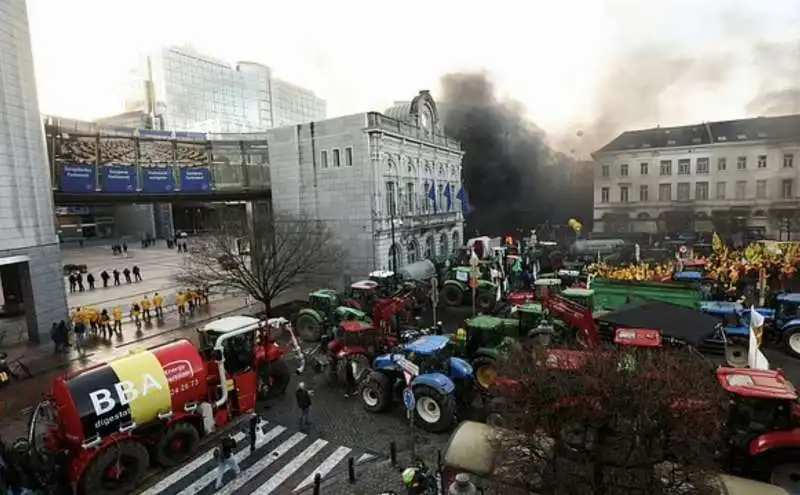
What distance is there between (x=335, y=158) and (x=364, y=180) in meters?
3.01

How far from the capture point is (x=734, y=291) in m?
21.0

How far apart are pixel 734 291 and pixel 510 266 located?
11695 millimetres

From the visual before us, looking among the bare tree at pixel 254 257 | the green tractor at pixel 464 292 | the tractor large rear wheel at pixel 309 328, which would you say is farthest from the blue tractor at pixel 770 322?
the bare tree at pixel 254 257

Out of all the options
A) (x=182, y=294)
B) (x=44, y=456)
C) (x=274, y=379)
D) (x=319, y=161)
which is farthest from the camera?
(x=319, y=161)

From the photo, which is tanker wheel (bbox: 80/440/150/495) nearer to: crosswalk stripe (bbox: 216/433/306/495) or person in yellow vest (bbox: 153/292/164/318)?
crosswalk stripe (bbox: 216/433/306/495)

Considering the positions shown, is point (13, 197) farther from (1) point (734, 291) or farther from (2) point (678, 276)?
(1) point (734, 291)

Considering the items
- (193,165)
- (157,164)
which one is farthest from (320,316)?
(193,165)

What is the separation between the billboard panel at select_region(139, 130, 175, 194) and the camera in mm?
31344

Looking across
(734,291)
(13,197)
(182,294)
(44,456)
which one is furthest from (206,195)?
(734,291)

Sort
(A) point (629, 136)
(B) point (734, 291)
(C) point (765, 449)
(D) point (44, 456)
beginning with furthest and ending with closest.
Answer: (A) point (629, 136)
(B) point (734, 291)
(D) point (44, 456)
(C) point (765, 449)

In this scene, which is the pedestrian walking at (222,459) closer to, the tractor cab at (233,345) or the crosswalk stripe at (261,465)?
the crosswalk stripe at (261,465)

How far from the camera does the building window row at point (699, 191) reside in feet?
146

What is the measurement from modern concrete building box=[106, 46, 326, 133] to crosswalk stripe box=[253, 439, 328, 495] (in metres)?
57.0

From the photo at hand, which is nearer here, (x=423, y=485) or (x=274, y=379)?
(x=423, y=485)
